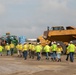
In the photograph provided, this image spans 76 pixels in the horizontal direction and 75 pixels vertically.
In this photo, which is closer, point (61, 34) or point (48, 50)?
point (48, 50)

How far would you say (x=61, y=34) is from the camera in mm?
41438

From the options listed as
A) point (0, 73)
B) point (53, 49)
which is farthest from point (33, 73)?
point (53, 49)

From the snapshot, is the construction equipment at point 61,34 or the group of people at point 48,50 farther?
the construction equipment at point 61,34

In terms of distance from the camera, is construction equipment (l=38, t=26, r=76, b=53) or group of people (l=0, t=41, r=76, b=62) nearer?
group of people (l=0, t=41, r=76, b=62)

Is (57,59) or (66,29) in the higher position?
(66,29)

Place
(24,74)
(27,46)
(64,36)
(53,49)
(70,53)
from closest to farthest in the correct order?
(24,74)
(70,53)
(53,49)
(27,46)
(64,36)

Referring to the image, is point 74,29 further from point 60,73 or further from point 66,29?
point 60,73

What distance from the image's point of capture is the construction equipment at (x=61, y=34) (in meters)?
41.2

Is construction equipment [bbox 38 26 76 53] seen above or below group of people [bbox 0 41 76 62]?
above

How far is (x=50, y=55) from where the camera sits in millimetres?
34406

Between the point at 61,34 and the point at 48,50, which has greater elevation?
the point at 61,34

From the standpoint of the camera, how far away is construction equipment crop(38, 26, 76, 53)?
41250mm

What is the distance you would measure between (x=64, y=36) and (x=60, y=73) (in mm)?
21991

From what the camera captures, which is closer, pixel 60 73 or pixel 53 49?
pixel 60 73
